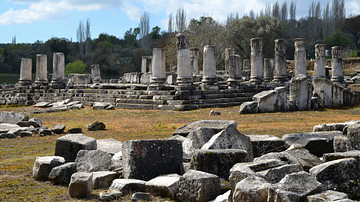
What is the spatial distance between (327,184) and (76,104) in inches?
835

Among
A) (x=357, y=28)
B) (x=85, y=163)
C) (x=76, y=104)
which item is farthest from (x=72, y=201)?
(x=357, y=28)

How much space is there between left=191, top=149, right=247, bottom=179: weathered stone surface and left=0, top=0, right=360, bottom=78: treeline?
142ft

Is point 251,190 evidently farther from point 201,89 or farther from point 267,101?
point 201,89

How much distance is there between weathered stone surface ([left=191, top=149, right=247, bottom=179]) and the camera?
6.09 metres

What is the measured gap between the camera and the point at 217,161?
611cm

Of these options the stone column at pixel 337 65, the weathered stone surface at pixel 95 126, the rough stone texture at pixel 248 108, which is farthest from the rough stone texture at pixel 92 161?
the stone column at pixel 337 65

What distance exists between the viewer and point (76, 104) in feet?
81.6

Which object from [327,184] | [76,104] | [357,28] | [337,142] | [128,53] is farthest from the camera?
[128,53]

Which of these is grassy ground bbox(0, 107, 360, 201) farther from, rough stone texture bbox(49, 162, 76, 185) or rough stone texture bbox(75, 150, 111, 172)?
rough stone texture bbox(75, 150, 111, 172)

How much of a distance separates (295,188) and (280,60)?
24439 millimetres

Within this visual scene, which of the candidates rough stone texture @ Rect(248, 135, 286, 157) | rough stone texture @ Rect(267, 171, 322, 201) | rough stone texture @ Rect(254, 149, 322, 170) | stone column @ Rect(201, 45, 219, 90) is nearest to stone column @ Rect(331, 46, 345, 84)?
stone column @ Rect(201, 45, 219, 90)

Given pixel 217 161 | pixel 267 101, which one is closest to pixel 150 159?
pixel 217 161

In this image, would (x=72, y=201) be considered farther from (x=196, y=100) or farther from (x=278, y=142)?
(x=196, y=100)

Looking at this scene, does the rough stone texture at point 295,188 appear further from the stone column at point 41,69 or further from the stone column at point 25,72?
the stone column at point 25,72
